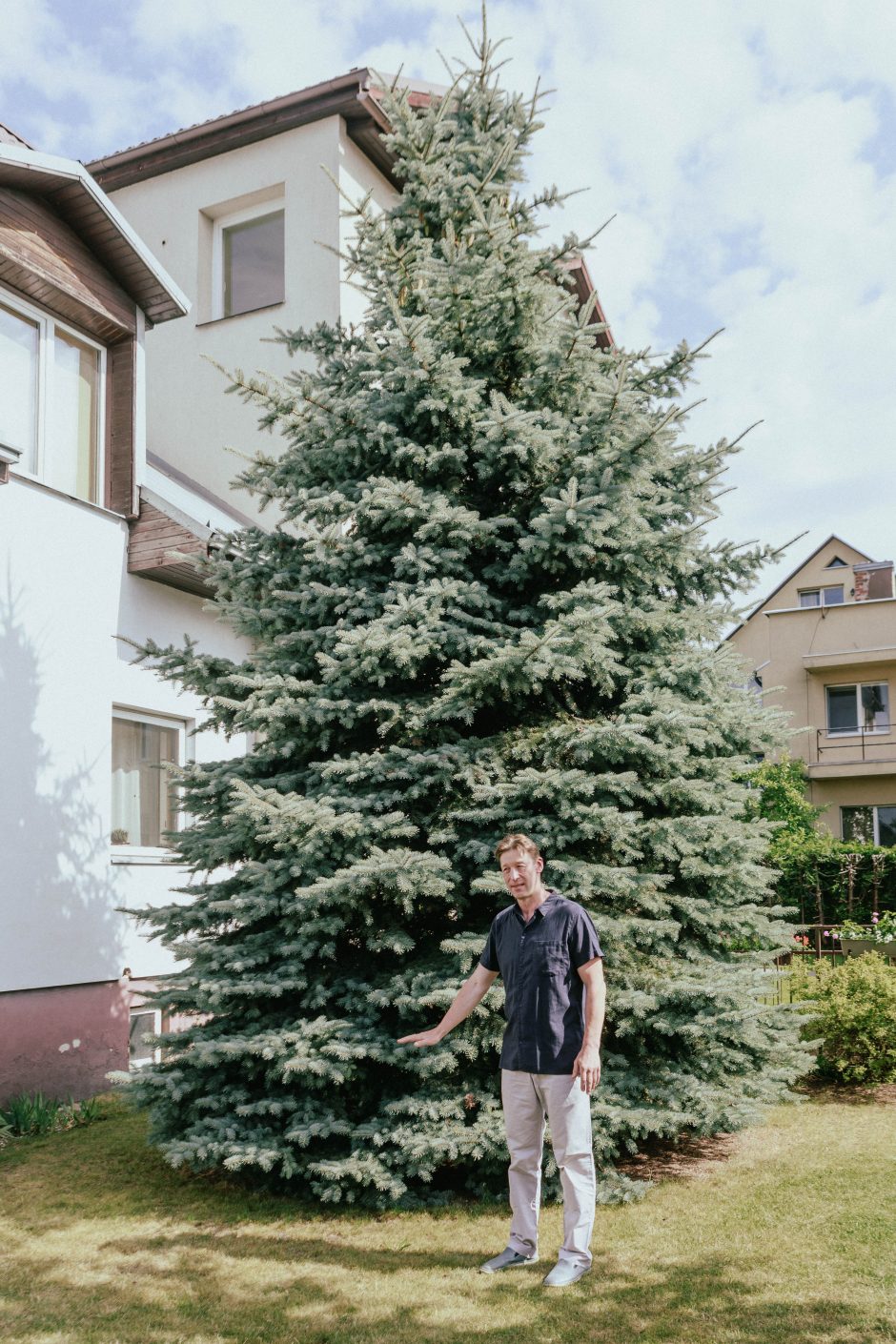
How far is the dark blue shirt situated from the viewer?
4.76 meters

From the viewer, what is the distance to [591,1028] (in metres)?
4.66

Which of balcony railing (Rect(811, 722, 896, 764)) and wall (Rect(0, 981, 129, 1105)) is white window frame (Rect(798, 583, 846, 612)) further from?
wall (Rect(0, 981, 129, 1105))

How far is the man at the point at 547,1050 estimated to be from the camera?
4660 millimetres

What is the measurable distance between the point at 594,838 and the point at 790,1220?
2.24 metres

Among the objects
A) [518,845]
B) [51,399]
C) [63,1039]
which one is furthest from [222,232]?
→ [518,845]

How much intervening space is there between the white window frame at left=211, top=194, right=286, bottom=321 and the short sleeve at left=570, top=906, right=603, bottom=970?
1068 centimetres

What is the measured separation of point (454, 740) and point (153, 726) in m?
4.76

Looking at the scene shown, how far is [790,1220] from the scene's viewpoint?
17.7ft

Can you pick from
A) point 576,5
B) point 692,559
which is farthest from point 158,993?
point 576,5

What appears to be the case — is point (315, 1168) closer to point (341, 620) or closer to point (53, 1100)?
point (341, 620)

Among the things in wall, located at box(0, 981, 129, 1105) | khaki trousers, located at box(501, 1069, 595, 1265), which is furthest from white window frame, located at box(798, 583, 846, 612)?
khaki trousers, located at box(501, 1069, 595, 1265)

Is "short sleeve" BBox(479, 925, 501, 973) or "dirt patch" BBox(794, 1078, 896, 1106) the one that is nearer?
"short sleeve" BBox(479, 925, 501, 973)

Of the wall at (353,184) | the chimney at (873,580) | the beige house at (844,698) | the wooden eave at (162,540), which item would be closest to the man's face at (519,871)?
the wooden eave at (162,540)

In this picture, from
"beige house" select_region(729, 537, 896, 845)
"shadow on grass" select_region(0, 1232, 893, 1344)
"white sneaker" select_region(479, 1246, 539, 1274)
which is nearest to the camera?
"shadow on grass" select_region(0, 1232, 893, 1344)
